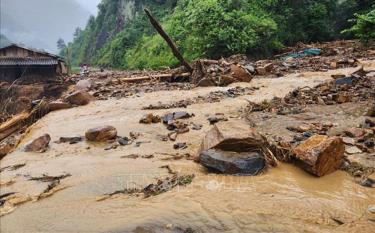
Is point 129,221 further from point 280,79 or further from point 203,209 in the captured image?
point 280,79

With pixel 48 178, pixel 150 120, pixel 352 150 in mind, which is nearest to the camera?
pixel 48 178

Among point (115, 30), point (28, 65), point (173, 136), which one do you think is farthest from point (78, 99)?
point (115, 30)

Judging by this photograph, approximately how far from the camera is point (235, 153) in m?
4.75

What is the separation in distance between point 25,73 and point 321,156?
27098 mm

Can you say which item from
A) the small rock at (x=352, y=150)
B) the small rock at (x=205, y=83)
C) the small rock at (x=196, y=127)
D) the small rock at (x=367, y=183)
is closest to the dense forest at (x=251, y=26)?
the small rock at (x=205, y=83)

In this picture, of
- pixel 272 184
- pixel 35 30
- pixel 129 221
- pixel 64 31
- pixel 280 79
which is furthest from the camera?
pixel 64 31

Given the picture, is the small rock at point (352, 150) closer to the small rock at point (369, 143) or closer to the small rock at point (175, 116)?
the small rock at point (369, 143)

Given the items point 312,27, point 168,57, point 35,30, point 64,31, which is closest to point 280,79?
point 168,57

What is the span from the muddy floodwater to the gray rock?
0.36 ft

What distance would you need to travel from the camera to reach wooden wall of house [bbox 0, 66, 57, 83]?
2721 cm

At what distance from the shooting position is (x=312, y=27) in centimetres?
2709

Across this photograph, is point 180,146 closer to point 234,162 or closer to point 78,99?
point 234,162

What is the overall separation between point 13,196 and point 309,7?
26336 millimetres

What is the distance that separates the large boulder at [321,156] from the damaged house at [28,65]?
24258mm
